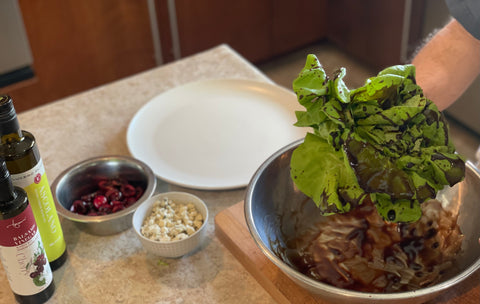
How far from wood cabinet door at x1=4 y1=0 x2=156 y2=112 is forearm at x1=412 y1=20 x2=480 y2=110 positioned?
153cm

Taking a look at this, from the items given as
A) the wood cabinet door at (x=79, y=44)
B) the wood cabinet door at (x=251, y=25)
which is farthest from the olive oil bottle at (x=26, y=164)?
the wood cabinet door at (x=251, y=25)

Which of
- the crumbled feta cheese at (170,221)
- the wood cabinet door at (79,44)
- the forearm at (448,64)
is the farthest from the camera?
the wood cabinet door at (79,44)

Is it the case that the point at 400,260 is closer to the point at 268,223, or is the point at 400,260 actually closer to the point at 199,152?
the point at 268,223

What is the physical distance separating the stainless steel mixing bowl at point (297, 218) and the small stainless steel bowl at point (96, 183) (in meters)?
0.22

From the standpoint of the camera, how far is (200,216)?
99 cm

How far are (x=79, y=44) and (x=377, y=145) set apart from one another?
185 centimetres

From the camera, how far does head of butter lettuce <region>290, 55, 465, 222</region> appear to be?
76 cm

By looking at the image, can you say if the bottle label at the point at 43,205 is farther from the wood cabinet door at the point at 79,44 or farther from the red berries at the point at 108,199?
the wood cabinet door at the point at 79,44

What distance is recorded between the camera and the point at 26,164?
32.6 inches

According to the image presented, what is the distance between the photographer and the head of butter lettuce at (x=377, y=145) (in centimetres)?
76

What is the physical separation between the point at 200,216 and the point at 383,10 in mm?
1963

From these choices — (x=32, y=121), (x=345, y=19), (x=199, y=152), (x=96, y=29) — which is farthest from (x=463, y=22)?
(x=345, y=19)

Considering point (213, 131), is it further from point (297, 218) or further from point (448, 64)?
point (448, 64)

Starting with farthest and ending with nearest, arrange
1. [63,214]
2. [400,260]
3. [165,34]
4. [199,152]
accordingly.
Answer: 1. [165,34]
2. [199,152]
3. [63,214]
4. [400,260]
